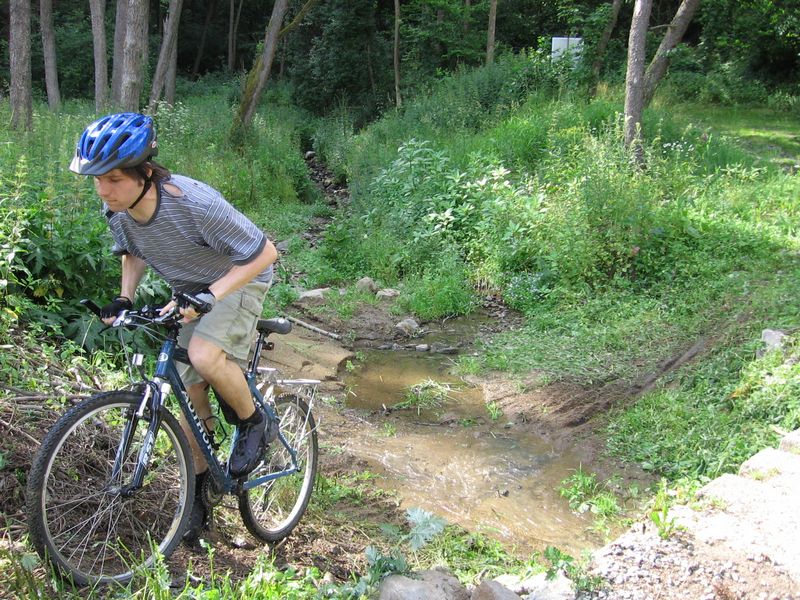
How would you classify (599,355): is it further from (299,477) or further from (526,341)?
(299,477)

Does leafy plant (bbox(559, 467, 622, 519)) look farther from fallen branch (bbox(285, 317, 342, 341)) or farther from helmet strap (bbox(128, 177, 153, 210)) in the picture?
helmet strap (bbox(128, 177, 153, 210))

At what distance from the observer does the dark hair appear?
111 inches

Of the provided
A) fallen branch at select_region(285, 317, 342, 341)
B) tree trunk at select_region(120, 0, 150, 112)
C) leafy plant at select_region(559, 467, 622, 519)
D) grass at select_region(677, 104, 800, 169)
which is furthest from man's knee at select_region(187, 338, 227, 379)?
grass at select_region(677, 104, 800, 169)

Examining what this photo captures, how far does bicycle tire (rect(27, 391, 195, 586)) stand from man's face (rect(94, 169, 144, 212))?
0.78m

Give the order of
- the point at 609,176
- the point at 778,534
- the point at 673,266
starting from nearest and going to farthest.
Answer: the point at 778,534, the point at 673,266, the point at 609,176

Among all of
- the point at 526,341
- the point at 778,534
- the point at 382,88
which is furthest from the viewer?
the point at 382,88

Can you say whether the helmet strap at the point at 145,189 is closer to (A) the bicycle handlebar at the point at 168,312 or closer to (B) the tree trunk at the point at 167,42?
(A) the bicycle handlebar at the point at 168,312

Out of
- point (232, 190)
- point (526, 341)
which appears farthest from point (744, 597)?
point (232, 190)

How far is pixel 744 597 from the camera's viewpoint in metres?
3.31

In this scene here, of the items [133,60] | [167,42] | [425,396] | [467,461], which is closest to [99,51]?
[167,42]

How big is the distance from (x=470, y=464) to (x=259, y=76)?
38.7 feet

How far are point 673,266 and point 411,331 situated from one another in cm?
331

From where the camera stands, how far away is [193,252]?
10.1 ft

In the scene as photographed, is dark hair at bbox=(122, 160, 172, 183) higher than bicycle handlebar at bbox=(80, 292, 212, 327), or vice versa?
dark hair at bbox=(122, 160, 172, 183)
